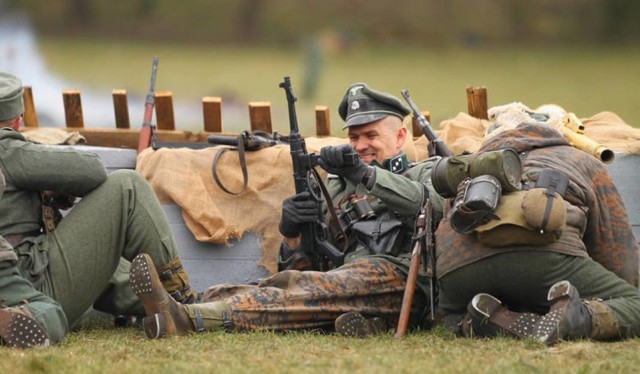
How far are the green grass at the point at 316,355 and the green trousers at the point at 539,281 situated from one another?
8.4 inches

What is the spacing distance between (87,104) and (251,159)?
53.5 ft

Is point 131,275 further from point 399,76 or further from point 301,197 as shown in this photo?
point 399,76

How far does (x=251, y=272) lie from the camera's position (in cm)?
910

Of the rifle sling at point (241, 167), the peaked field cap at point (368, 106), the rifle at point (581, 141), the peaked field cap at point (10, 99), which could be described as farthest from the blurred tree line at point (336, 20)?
the peaked field cap at point (10, 99)

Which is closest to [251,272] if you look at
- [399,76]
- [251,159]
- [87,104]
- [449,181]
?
[251,159]

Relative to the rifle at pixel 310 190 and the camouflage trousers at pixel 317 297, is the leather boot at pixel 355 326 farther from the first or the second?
the rifle at pixel 310 190

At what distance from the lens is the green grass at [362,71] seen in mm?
25922

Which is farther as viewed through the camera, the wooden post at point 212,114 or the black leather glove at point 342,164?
the wooden post at point 212,114

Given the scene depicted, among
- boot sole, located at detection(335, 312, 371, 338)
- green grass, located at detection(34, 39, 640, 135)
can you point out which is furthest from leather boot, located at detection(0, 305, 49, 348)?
green grass, located at detection(34, 39, 640, 135)

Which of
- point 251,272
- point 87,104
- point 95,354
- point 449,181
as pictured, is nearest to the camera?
point 95,354

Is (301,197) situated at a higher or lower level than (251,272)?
higher

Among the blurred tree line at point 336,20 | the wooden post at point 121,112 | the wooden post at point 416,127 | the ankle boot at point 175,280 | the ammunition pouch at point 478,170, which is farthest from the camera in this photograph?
the blurred tree line at point 336,20

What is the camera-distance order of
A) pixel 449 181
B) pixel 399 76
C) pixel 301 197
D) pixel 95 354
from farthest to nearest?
1. pixel 399 76
2. pixel 301 197
3. pixel 449 181
4. pixel 95 354

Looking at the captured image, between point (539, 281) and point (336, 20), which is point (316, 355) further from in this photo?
point (336, 20)
